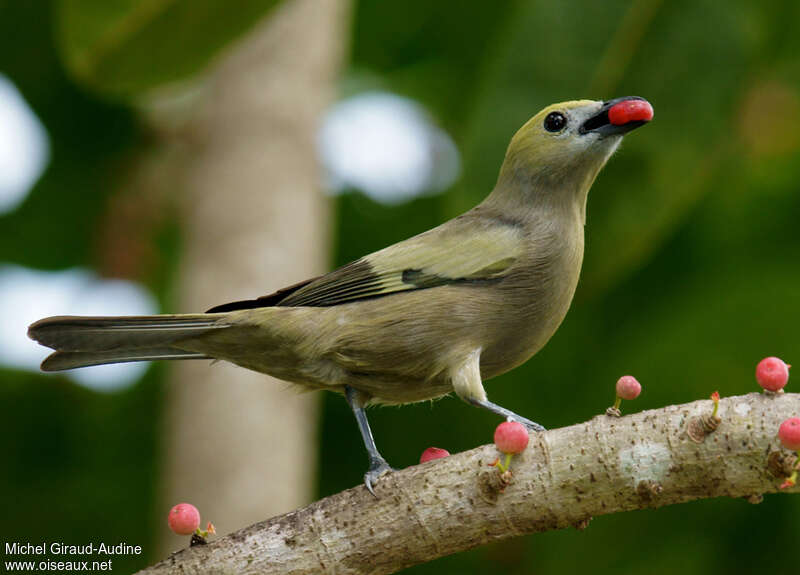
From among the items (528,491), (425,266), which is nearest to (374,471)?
(528,491)

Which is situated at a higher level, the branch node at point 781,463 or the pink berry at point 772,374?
the pink berry at point 772,374

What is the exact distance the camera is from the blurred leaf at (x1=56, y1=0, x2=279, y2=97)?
5.05 meters

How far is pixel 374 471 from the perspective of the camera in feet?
9.57

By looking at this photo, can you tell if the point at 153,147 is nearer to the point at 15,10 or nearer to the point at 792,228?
the point at 15,10

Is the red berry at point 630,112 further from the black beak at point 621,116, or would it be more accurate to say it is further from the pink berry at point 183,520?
A: the pink berry at point 183,520

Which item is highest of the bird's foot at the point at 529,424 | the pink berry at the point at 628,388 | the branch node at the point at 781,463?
the bird's foot at the point at 529,424

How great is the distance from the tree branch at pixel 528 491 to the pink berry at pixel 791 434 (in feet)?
0.13

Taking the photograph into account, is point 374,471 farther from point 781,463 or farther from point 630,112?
point 630,112

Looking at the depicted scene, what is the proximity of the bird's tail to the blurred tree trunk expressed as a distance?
153cm

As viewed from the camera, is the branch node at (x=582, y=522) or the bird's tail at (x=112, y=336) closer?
the branch node at (x=582, y=522)

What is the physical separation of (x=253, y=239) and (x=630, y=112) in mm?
3219

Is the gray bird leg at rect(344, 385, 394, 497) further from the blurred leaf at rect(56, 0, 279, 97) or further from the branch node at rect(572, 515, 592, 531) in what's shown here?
the blurred leaf at rect(56, 0, 279, 97)

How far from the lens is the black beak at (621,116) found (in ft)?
10.4

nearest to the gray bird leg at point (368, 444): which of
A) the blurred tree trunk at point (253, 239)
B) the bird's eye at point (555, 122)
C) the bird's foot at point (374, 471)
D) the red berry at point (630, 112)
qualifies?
the bird's foot at point (374, 471)
